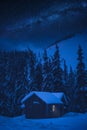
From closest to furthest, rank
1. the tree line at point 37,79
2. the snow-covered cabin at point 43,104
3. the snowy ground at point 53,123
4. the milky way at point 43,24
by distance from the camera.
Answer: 1. the snowy ground at point 53,123
2. the snow-covered cabin at point 43,104
3. the tree line at point 37,79
4. the milky way at point 43,24

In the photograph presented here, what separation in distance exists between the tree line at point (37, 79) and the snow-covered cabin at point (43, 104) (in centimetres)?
11

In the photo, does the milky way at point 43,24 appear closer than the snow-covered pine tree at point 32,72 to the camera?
No

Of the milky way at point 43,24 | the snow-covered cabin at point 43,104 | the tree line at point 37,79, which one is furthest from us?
the milky way at point 43,24

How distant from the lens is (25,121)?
5.92 metres

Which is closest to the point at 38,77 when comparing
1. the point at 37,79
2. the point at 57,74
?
the point at 37,79

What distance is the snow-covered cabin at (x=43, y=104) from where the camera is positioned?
5.96 meters

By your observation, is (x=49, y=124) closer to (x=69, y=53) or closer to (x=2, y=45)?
(x=69, y=53)

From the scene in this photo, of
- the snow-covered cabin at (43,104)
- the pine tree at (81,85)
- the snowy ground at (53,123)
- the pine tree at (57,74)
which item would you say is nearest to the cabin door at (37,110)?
the snow-covered cabin at (43,104)

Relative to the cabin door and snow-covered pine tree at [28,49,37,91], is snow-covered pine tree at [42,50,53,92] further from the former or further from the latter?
the cabin door

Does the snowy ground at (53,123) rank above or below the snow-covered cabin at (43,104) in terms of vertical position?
below

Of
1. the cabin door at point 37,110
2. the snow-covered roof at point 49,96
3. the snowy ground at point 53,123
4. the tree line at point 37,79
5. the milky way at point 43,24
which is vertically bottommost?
Answer: the snowy ground at point 53,123

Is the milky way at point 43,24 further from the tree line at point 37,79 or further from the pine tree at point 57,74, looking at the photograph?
the pine tree at point 57,74

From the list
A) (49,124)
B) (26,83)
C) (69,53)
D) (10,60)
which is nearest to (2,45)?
(10,60)

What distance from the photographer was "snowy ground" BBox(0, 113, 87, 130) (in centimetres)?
581
